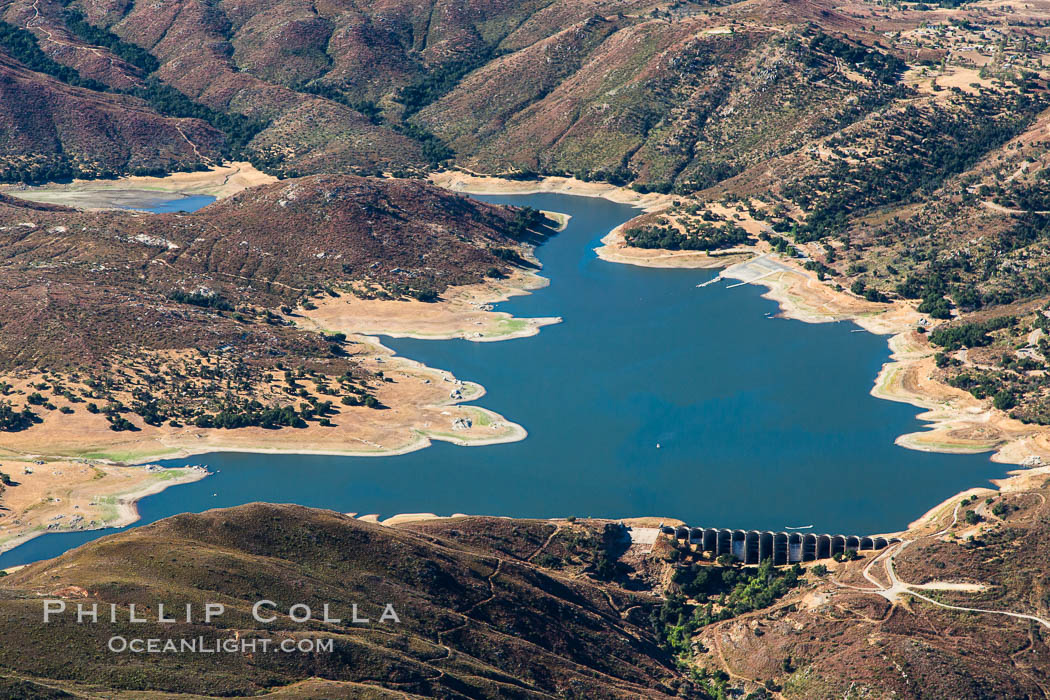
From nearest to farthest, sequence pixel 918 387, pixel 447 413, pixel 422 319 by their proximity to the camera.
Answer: pixel 447 413 < pixel 918 387 < pixel 422 319

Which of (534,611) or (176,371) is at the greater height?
(176,371)

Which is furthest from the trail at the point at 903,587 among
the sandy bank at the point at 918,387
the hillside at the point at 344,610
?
the sandy bank at the point at 918,387

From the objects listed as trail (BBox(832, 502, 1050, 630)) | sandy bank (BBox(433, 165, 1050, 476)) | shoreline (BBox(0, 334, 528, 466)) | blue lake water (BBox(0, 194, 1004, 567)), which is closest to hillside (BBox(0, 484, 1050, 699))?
trail (BBox(832, 502, 1050, 630))

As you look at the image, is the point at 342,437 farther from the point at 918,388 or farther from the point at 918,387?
the point at 918,387

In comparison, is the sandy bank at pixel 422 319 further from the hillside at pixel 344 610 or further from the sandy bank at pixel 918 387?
the hillside at pixel 344 610

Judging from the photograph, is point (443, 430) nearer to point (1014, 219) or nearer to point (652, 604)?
point (652, 604)

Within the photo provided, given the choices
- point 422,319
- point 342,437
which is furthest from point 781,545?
point 422,319
